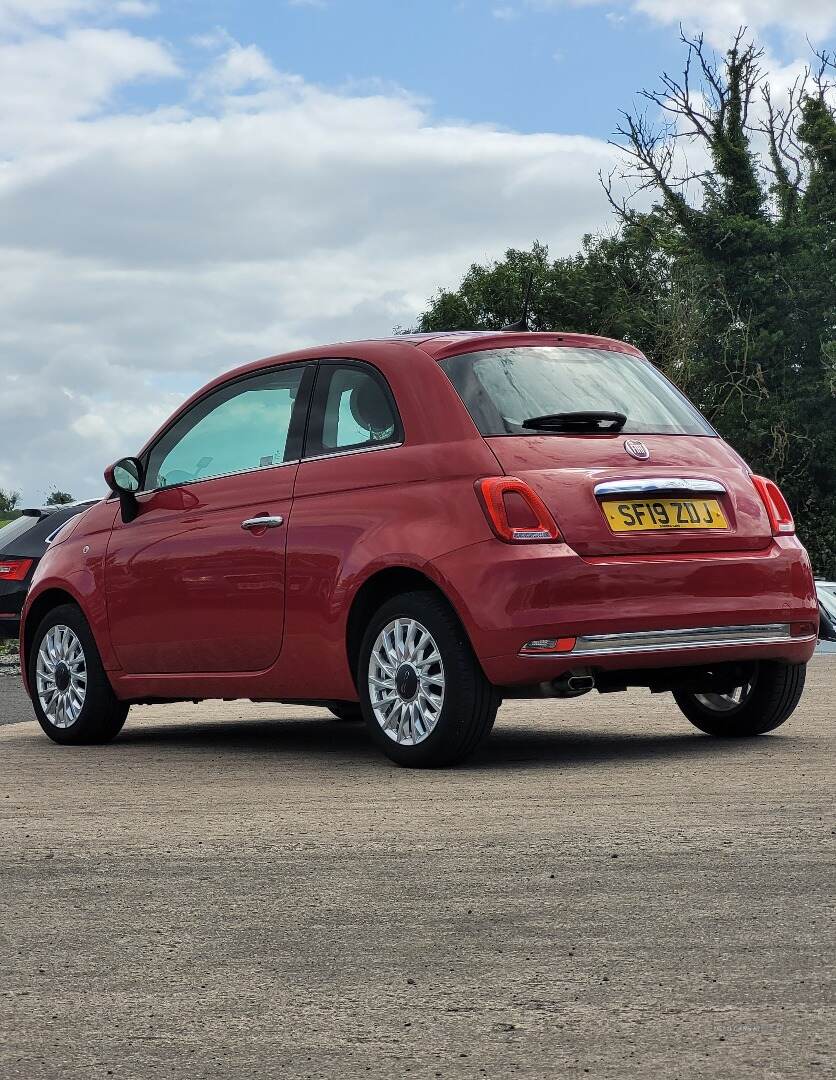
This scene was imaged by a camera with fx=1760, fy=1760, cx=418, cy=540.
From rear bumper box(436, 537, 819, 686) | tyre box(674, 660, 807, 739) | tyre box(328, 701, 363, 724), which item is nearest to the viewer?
rear bumper box(436, 537, 819, 686)

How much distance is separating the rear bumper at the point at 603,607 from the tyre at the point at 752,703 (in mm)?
645

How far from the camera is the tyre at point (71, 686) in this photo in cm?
922

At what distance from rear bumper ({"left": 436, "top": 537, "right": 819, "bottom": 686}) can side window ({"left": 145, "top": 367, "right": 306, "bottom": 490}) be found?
1503 mm

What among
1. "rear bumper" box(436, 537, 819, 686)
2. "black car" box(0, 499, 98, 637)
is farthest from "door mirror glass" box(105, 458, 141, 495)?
"black car" box(0, 499, 98, 637)

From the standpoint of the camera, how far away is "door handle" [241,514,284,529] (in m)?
7.99

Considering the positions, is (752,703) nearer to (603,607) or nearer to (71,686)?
(603,607)

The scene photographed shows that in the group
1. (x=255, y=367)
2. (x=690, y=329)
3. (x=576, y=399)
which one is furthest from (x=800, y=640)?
(x=690, y=329)

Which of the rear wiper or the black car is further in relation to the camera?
the black car

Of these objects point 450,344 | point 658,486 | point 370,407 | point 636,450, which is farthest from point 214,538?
point 658,486

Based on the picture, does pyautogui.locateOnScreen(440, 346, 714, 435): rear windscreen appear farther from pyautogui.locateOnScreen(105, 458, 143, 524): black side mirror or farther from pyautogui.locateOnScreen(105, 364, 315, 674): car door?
pyautogui.locateOnScreen(105, 458, 143, 524): black side mirror

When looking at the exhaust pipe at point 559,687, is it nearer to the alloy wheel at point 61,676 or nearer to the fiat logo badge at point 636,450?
the fiat logo badge at point 636,450

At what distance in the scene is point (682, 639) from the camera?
7.24 metres

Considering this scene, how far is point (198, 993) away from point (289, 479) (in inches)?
177

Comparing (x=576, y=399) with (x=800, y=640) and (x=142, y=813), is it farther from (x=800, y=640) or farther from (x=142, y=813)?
(x=142, y=813)
